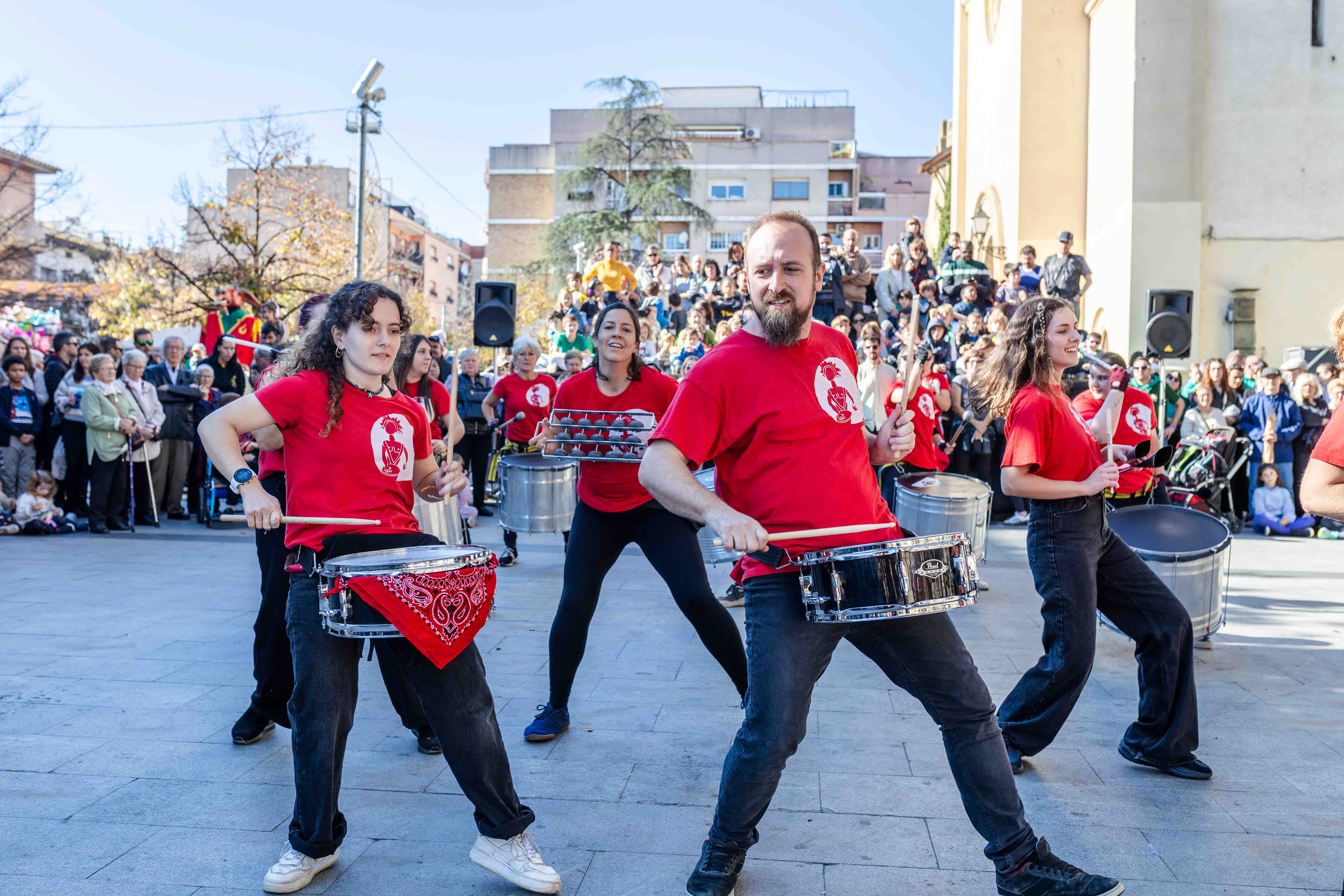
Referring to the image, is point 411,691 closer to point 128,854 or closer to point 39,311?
point 128,854

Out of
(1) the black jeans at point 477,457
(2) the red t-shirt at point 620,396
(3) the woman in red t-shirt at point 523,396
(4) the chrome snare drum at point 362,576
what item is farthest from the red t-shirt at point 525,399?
(4) the chrome snare drum at point 362,576

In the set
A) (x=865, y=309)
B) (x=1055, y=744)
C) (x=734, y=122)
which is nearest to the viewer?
(x=1055, y=744)

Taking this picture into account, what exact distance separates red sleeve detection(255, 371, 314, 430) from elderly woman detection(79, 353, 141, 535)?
966cm

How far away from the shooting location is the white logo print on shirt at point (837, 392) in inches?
123

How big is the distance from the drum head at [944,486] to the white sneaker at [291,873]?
518cm

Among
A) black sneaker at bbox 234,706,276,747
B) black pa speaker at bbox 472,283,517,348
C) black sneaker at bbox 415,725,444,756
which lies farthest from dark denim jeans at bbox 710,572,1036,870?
black pa speaker at bbox 472,283,517,348

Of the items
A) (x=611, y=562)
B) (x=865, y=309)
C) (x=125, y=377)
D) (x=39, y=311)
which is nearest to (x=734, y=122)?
(x=39, y=311)

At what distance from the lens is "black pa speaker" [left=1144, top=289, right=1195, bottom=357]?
11.5 meters

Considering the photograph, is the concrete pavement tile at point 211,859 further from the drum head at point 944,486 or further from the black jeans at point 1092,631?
the drum head at point 944,486

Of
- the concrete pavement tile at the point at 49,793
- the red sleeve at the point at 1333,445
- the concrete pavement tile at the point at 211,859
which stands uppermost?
the red sleeve at the point at 1333,445

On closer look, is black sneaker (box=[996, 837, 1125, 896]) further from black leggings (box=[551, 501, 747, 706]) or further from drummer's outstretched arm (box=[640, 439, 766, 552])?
black leggings (box=[551, 501, 747, 706])

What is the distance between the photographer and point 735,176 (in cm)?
6419

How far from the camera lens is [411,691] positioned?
178 inches

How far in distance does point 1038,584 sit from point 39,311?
41.0 metres
